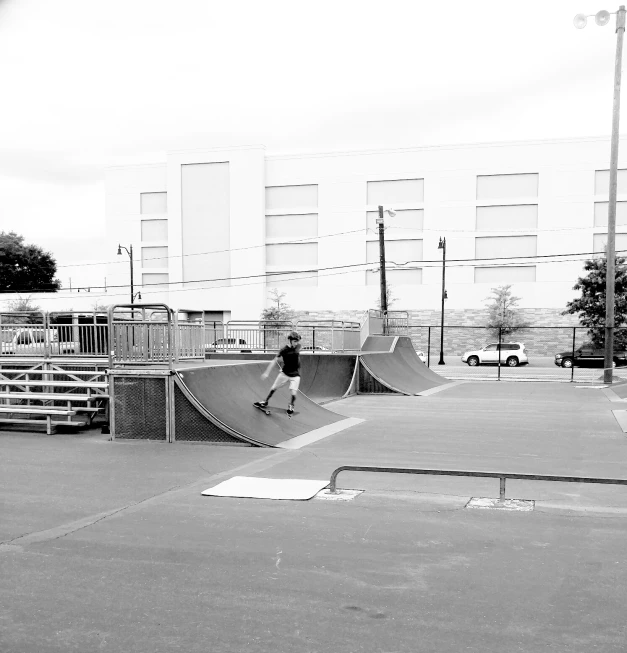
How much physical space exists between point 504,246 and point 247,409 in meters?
55.2

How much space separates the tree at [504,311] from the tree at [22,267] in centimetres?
5673

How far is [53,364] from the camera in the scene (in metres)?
15.4

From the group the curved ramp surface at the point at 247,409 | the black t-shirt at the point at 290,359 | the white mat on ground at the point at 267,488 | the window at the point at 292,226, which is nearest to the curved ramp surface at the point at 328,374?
the curved ramp surface at the point at 247,409

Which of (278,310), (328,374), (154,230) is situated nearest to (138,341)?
(328,374)

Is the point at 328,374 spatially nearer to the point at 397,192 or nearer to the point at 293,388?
the point at 293,388

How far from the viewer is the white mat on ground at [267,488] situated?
7887 millimetres

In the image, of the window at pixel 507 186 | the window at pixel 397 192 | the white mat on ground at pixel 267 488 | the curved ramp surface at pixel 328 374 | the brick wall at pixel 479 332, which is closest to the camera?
the white mat on ground at pixel 267 488

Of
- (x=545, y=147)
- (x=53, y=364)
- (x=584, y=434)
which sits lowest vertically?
(x=584, y=434)

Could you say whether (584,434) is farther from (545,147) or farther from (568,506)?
(545,147)

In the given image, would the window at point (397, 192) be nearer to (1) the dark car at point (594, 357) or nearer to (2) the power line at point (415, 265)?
(2) the power line at point (415, 265)

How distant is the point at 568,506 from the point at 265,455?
4.77 m

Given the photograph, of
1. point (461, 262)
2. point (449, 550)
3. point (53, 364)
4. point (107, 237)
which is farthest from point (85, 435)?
point (107, 237)

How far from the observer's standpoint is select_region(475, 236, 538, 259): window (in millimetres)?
63375

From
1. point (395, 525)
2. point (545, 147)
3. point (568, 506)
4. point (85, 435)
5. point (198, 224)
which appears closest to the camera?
point (395, 525)
